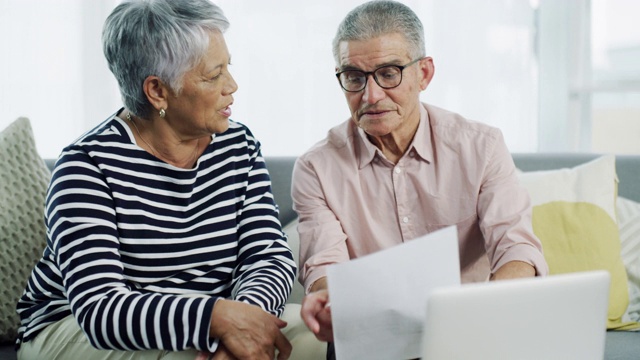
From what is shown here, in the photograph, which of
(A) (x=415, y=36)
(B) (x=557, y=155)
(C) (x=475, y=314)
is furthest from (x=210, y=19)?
(B) (x=557, y=155)

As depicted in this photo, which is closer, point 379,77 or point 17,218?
point 379,77

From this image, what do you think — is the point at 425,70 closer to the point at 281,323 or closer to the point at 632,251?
the point at 281,323

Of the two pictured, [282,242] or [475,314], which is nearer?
[475,314]

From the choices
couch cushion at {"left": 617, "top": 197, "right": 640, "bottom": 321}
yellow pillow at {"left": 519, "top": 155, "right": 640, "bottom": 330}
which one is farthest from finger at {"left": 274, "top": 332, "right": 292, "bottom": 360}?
couch cushion at {"left": 617, "top": 197, "right": 640, "bottom": 321}

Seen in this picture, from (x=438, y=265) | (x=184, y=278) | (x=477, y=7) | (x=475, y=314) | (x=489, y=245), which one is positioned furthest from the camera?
(x=477, y=7)

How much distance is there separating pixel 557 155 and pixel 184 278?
1239 mm

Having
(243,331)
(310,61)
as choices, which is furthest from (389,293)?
(310,61)

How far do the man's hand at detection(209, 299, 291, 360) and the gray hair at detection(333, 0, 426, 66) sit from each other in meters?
0.63

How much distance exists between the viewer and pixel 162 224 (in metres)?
1.67

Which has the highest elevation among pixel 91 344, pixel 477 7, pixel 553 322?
pixel 477 7

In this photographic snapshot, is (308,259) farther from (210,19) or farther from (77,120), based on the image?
(77,120)

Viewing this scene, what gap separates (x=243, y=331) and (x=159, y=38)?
604 mm

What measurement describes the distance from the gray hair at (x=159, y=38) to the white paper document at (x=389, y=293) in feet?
2.08

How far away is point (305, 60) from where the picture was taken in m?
3.17
